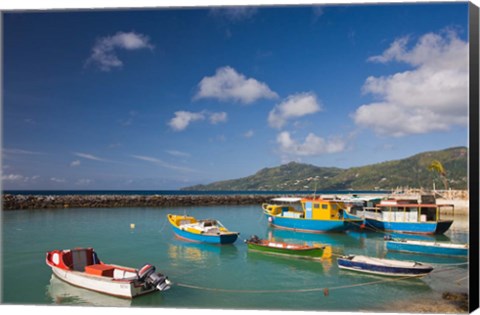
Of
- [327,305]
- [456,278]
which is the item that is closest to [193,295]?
[327,305]

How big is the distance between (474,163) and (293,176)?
204 ft

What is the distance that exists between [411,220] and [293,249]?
10666 mm

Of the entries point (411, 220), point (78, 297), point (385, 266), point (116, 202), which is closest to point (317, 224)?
point (411, 220)

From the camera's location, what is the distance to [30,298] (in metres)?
10.0

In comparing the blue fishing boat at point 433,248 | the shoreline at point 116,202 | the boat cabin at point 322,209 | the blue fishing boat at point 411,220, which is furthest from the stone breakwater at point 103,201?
the blue fishing boat at point 433,248

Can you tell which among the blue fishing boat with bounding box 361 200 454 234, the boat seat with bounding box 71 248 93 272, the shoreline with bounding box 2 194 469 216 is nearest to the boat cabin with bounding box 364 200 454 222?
the blue fishing boat with bounding box 361 200 454 234

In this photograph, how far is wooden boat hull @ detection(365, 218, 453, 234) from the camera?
68.2 ft

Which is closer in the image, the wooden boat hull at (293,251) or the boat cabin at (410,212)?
the wooden boat hull at (293,251)

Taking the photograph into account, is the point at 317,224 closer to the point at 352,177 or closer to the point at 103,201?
the point at 103,201

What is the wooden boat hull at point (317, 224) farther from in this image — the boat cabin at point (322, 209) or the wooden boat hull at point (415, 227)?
→ the wooden boat hull at point (415, 227)

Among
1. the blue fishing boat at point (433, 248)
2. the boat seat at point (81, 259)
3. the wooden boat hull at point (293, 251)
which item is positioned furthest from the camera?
the blue fishing boat at point (433, 248)

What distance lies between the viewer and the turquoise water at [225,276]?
9602 millimetres

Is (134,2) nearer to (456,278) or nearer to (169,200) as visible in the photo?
(456,278)

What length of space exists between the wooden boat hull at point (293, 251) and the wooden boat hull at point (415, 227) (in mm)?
9897
